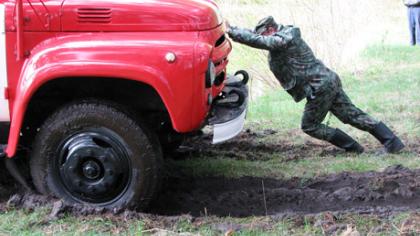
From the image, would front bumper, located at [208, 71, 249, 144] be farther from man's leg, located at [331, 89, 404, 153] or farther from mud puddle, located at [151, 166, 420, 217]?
man's leg, located at [331, 89, 404, 153]

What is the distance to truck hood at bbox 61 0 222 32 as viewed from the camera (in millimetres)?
4395

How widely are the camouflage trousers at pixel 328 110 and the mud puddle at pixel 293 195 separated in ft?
2.62

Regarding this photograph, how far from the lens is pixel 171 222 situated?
421 cm

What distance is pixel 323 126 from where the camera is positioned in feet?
20.0

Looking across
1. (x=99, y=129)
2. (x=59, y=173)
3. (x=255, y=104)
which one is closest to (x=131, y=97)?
(x=99, y=129)

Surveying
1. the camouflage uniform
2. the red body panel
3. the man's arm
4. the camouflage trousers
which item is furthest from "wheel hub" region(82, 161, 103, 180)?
the camouflage trousers

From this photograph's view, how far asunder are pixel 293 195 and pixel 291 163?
102cm

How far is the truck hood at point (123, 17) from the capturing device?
14.4 feet

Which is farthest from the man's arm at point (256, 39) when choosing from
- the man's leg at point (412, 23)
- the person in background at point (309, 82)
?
the man's leg at point (412, 23)

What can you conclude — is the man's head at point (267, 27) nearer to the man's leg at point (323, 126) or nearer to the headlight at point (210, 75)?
the man's leg at point (323, 126)

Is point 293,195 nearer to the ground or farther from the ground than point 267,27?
nearer to the ground

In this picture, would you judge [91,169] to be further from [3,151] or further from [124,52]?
[124,52]

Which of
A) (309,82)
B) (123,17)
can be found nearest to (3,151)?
(123,17)

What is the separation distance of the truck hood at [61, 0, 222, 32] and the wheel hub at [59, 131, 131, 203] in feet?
2.51
